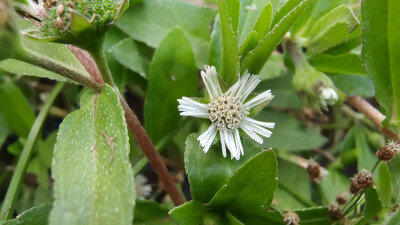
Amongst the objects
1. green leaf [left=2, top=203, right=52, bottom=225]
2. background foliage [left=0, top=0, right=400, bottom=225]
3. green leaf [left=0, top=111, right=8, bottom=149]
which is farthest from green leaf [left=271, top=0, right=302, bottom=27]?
green leaf [left=0, top=111, right=8, bottom=149]

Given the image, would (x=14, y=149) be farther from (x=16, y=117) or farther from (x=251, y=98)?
(x=251, y=98)

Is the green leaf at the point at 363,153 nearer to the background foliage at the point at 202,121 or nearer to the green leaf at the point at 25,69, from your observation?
the background foliage at the point at 202,121

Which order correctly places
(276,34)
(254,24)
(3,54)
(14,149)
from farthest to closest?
(14,149) → (254,24) → (276,34) → (3,54)

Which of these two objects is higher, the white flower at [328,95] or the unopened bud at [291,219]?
the white flower at [328,95]

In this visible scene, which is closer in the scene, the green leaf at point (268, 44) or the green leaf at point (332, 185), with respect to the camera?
the green leaf at point (268, 44)

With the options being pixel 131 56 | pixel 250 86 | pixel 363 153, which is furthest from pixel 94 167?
pixel 363 153

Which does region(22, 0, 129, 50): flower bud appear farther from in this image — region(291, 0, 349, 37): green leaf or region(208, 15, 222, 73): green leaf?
region(291, 0, 349, 37): green leaf

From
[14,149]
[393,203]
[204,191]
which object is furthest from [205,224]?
[14,149]

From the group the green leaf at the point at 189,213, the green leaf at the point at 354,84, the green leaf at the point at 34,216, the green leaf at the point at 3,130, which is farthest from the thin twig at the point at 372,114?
the green leaf at the point at 3,130
